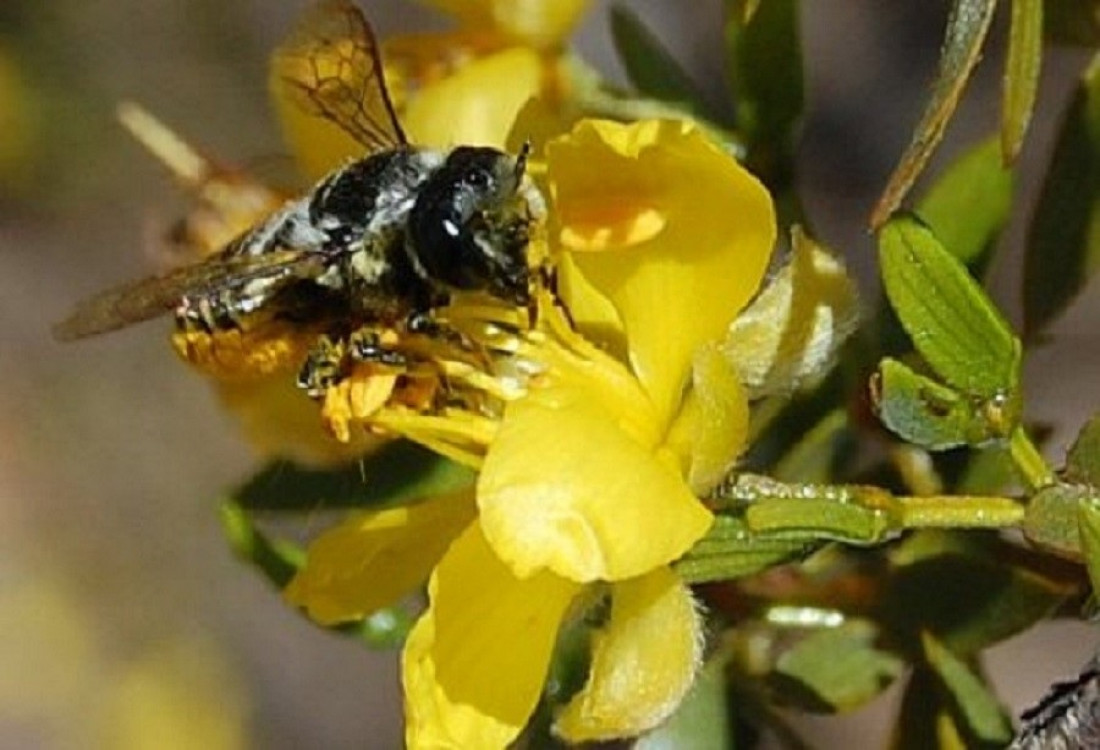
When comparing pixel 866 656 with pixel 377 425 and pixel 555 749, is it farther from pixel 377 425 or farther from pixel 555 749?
pixel 377 425

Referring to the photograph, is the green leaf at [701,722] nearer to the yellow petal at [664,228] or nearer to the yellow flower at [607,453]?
the yellow flower at [607,453]

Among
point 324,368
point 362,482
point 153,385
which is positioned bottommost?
point 153,385

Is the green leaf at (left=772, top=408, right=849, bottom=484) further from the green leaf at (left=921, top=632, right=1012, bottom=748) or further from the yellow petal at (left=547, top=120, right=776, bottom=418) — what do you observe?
the yellow petal at (left=547, top=120, right=776, bottom=418)

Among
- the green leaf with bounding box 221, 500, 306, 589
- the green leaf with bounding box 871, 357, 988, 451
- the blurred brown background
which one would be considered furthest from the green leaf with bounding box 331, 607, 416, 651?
the blurred brown background

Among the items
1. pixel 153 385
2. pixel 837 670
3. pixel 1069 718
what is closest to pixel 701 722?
pixel 837 670

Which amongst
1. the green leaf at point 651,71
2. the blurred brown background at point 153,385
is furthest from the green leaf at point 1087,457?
the blurred brown background at point 153,385

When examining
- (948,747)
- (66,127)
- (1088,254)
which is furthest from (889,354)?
(66,127)

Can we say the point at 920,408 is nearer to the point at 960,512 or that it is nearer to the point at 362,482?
the point at 960,512
